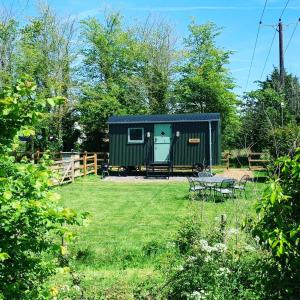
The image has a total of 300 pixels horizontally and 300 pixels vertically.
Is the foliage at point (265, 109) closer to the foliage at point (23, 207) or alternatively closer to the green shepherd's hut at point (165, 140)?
the green shepherd's hut at point (165, 140)

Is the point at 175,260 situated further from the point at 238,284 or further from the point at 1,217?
the point at 1,217

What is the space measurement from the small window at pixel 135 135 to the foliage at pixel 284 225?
1887 centimetres

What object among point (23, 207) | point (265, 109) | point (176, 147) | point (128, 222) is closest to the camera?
point (23, 207)

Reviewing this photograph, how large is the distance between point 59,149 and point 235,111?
1335 cm

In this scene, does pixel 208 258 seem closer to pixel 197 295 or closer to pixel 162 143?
pixel 197 295

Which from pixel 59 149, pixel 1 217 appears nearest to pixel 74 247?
pixel 1 217

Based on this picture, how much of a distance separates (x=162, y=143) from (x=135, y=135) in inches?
57.3

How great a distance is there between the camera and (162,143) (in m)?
22.0

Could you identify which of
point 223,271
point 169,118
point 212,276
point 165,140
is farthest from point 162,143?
point 223,271

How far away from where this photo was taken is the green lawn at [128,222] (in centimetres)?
651

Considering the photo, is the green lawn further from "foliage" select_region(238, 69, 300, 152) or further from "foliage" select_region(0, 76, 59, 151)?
"foliage" select_region(238, 69, 300, 152)

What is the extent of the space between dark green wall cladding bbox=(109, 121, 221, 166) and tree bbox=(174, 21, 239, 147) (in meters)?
10.6

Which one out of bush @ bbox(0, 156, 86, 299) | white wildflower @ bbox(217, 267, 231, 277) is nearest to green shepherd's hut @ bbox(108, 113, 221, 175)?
white wildflower @ bbox(217, 267, 231, 277)

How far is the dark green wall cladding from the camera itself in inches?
843
